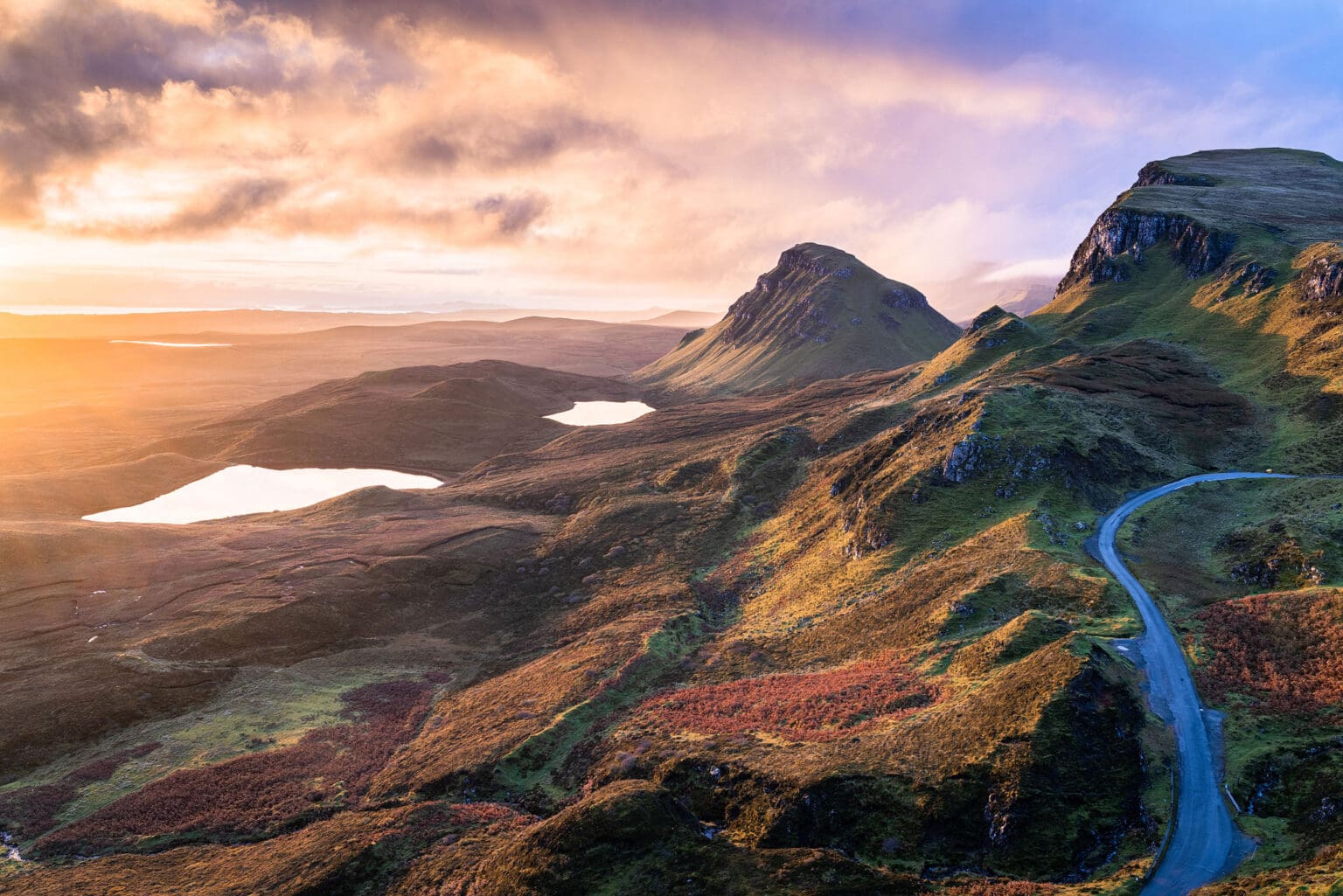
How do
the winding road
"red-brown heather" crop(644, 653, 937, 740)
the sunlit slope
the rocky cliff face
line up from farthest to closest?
1. the rocky cliff face
2. the sunlit slope
3. "red-brown heather" crop(644, 653, 937, 740)
4. the winding road

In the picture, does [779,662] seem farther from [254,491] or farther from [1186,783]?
[254,491]

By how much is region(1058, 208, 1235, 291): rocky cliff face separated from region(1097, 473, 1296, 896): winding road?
12821 cm

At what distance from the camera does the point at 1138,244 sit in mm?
154750

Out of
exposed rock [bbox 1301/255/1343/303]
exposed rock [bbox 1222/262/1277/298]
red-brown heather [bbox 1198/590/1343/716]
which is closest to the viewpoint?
red-brown heather [bbox 1198/590/1343/716]

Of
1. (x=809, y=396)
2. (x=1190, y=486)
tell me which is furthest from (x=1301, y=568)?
(x=809, y=396)

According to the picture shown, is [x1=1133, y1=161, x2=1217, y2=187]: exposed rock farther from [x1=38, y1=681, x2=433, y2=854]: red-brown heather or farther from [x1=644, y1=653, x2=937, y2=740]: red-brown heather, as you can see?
[x1=38, y1=681, x2=433, y2=854]: red-brown heather

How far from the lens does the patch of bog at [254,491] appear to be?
138625 millimetres

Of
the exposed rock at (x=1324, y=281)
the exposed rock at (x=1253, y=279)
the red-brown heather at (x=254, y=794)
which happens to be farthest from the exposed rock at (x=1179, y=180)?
the red-brown heather at (x=254, y=794)

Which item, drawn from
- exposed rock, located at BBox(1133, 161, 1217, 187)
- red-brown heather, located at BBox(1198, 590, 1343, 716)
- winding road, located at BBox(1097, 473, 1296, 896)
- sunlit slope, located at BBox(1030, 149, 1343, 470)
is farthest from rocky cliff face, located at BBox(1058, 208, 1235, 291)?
winding road, located at BBox(1097, 473, 1296, 896)

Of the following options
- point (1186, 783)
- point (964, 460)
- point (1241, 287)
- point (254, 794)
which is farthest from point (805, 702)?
point (1241, 287)

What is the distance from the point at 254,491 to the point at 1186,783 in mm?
177051

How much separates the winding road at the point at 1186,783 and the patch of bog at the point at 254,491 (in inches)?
5680

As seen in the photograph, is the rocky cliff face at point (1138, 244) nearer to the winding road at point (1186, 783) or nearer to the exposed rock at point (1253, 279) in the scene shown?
the exposed rock at point (1253, 279)

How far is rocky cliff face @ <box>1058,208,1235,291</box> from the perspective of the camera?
13725 cm
